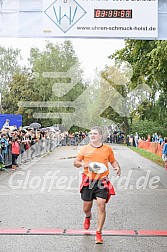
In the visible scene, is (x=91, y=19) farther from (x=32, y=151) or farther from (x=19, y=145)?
(x=32, y=151)

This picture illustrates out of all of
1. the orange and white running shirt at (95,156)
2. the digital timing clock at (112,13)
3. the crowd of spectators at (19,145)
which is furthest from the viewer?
the crowd of spectators at (19,145)

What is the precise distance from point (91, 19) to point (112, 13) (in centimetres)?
44

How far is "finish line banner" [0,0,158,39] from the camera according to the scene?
10.0 meters

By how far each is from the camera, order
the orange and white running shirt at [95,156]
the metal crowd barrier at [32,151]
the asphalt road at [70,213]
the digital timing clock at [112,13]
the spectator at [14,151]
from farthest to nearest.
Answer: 1. the spectator at [14,151]
2. the metal crowd barrier at [32,151]
3. the digital timing clock at [112,13]
4. the orange and white running shirt at [95,156]
5. the asphalt road at [70,213]

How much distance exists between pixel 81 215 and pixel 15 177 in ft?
24.2

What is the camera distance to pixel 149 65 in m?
18.0

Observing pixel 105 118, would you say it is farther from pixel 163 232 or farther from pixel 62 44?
pixel 163 232

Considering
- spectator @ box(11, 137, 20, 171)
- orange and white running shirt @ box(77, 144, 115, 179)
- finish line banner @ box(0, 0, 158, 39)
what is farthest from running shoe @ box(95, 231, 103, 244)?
spectator @ box(11, 137, 20, 171)

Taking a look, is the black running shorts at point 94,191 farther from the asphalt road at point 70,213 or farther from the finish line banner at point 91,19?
the finish line banner at point 91,19

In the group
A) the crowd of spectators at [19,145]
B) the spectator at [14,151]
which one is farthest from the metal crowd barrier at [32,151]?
the spectator at [14,151]

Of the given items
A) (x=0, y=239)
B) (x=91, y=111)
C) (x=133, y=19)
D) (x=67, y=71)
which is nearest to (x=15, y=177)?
(x=133, y=19)

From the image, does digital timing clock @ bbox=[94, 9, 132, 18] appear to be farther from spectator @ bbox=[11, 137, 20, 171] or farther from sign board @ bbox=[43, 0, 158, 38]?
spectator @ bbox=[11, 137, 20, 171]

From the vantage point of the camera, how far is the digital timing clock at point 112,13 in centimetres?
999

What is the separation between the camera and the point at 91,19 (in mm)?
10078
